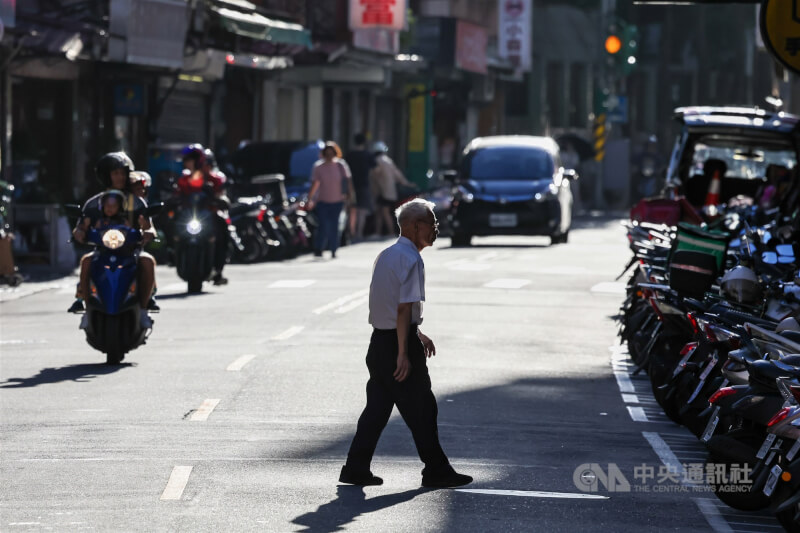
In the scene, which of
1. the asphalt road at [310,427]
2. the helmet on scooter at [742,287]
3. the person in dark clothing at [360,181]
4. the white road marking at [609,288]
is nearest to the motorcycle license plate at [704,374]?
the asphalt road at [310,427]

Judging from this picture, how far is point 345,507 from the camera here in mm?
9531

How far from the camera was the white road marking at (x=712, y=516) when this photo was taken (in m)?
9.27

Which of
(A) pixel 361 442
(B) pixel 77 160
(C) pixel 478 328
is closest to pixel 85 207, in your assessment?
(C) pixel 478 328

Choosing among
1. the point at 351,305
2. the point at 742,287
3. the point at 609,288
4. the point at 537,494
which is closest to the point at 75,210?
the point at 742,287

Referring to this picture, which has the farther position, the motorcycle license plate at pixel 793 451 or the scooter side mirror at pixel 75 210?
the scooter side mirror at pixel 75 210

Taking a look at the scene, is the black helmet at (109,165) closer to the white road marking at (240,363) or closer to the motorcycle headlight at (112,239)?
the motorcycle headlight at (112,239)

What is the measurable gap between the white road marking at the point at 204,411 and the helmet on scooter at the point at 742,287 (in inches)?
128

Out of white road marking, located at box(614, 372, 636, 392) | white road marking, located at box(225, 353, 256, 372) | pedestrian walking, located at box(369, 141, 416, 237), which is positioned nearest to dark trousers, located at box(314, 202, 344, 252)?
pedestrian walking, located at box(369, 141, 416, 237)

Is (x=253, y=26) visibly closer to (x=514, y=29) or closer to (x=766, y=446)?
(x=766, y=446)

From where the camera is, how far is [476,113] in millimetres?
69438

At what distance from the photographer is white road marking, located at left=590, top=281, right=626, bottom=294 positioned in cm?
2520

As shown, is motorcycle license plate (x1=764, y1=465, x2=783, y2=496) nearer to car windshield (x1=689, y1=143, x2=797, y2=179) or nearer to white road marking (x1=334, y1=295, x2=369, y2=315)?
white road marking (x1=334, y1=295, x2=369, y2=315)

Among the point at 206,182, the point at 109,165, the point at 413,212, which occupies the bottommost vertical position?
the point at 206,182

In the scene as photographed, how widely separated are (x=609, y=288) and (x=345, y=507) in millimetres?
16454
